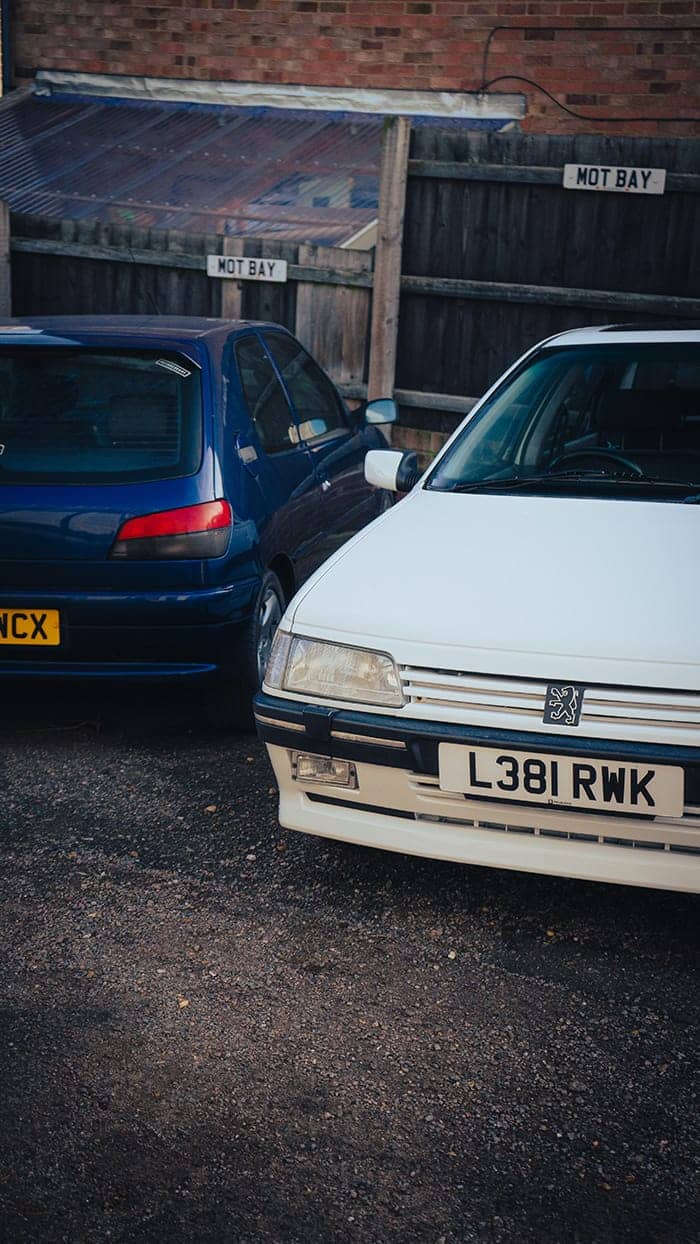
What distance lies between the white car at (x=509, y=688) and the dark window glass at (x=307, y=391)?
77.5 inches

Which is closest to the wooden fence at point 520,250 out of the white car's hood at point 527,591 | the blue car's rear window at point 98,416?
the blue car's rear window at point 98,416

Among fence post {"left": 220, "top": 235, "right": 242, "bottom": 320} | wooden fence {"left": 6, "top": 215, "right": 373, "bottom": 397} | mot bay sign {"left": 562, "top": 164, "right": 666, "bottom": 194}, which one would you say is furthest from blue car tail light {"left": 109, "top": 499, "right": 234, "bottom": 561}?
fence post {"left": 220, "top": 235, "right": 242, "bottom": 320}

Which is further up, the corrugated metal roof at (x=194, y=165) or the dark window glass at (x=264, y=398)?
the corrugated metal roof at (x=194, y=165)

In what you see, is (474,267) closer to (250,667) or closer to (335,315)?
(335,315)

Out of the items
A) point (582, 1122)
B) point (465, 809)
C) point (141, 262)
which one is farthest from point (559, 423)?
point (141, 262)

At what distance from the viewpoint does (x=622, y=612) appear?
10.9ft

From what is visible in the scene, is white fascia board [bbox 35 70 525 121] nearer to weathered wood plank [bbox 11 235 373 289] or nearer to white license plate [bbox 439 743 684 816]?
weathered wood plank [bbox 11 235 373 289]

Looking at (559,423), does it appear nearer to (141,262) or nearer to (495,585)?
(495,585)

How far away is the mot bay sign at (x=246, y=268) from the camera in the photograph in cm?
979

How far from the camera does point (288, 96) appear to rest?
12602mm

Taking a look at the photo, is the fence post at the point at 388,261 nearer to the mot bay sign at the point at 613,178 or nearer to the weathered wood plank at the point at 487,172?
the weathered wood plank at the point at 487,172

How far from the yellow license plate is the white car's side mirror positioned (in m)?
1.30

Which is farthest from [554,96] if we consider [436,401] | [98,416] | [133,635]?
[133,635]

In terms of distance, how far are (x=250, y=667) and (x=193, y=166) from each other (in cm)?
880
